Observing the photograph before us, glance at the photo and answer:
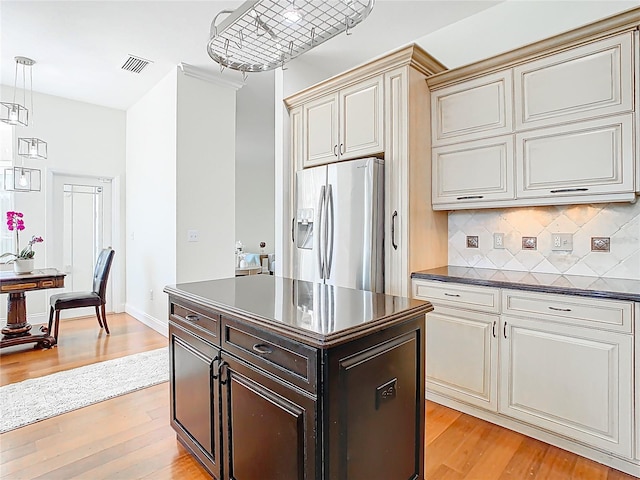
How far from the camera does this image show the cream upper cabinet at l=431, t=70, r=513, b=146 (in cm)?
241

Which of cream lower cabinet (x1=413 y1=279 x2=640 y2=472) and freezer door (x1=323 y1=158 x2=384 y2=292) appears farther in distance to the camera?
freezer door (x1=323 y1=158 x2=384 y2=292)

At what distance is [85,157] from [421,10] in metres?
4.55

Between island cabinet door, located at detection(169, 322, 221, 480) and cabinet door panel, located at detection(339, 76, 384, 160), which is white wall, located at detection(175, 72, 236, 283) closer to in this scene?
cabinet door panel, located at detection(339, 76, 384, 160)

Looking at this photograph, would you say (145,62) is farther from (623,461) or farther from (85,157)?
(623,461)

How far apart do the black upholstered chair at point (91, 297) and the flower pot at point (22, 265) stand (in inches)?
16.5

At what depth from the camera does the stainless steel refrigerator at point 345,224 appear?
2.66m

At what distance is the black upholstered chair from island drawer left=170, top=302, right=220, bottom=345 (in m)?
2.68

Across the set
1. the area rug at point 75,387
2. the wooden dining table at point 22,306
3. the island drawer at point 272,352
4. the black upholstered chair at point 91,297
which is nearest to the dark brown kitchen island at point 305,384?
the island drawer at point 272,352

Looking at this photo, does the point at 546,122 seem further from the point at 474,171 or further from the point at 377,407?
the point at 377,407

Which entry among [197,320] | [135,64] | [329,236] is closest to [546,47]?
[329,236]

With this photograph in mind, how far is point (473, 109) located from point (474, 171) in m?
0.44

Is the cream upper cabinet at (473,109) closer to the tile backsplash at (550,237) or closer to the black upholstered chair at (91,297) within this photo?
the tile backsplash at (550,237)

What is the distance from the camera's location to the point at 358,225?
2.70 meters

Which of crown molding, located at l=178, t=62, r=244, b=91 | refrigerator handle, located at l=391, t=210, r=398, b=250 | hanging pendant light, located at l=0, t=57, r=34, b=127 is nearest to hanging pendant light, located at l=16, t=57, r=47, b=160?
hanging pendant light, located at l=0, t=57, r=34, b=127
